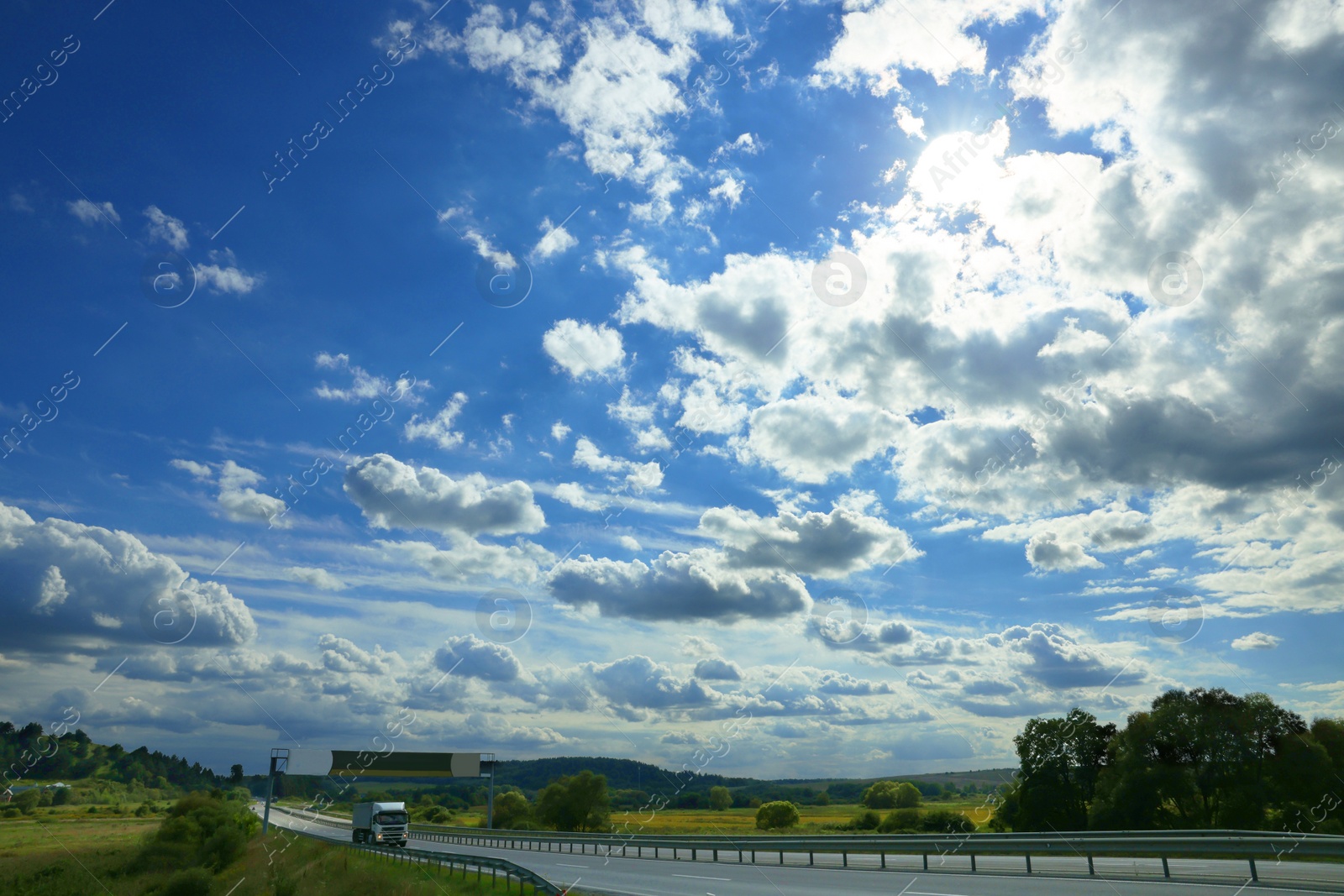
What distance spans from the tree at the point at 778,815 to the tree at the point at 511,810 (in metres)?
38.5

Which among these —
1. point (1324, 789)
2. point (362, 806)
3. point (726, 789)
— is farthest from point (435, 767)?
point (1324, 789)

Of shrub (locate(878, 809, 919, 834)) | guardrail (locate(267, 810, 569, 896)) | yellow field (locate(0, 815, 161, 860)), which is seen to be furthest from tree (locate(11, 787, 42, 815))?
shrub (locate(878, 809, 919, 834))

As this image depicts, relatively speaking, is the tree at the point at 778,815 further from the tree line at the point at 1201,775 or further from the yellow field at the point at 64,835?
the yellow field at the point at 64,835

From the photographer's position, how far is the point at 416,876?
1256 inches

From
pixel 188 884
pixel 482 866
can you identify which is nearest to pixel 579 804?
pixel 188 884

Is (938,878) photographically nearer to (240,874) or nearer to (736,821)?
(240,874)

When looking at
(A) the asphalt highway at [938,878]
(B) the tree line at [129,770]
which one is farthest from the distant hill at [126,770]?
(A) the asphalt highway at [938,878]

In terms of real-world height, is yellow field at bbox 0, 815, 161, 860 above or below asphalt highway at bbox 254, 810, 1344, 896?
below

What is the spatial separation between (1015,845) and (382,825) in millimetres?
49096

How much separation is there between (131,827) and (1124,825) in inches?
3400

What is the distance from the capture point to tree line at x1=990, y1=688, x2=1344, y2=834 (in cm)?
4278

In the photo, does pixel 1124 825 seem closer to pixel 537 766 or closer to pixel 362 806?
pixel 362 806

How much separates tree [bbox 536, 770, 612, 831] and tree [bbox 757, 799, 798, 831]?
53.4 ft

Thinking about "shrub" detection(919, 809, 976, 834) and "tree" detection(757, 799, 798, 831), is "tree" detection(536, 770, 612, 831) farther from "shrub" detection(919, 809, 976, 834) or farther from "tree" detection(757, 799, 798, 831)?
"shrub" detection(919, 809, 976, 834)
